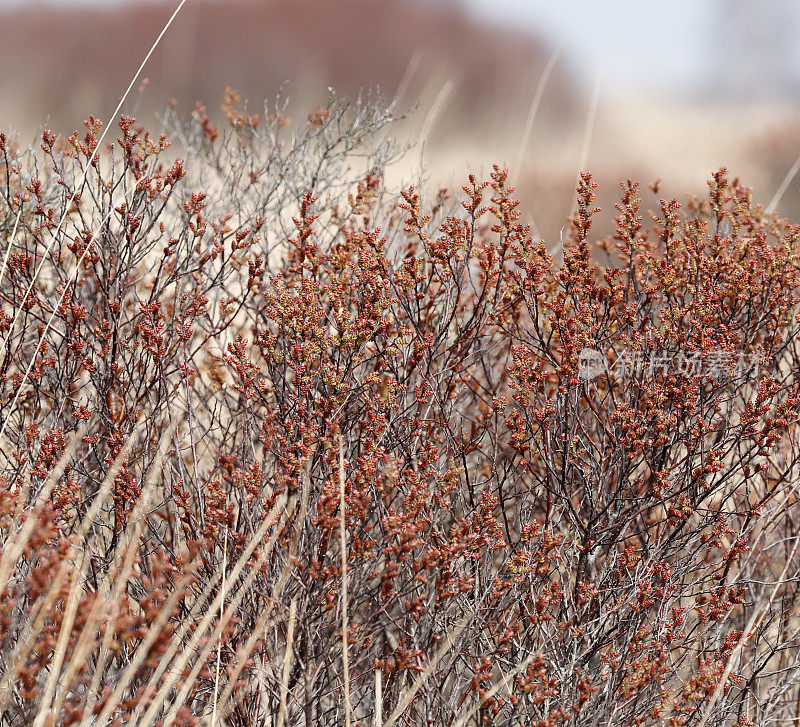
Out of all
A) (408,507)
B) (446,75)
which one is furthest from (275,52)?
(408,507)

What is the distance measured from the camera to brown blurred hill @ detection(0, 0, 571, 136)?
14.0 metres

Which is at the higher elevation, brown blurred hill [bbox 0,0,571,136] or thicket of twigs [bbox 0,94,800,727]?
brown blurred hill [bbox 0,0,571,136]

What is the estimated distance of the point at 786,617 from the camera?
2818mm

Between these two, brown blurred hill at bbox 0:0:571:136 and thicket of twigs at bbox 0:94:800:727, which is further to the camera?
brown blurred hill at bbox 0:0:571:136

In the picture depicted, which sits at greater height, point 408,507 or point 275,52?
point 275,52

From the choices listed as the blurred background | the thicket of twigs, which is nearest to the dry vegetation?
the thicket of twigs

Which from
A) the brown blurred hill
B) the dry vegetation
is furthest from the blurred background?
the dry vegetation

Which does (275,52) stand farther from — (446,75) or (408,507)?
(408,507)

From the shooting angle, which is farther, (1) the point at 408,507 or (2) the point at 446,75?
(2) the point at 446,75

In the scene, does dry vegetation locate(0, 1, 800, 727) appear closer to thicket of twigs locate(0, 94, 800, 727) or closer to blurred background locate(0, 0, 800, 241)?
thicket of twigs locate(0, 94, 800, 727)

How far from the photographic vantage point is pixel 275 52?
1438 centimetres

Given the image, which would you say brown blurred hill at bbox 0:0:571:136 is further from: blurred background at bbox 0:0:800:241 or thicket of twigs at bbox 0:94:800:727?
thicket of twigs at bbox 0:94:800:727

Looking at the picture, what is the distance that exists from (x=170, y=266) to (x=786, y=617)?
2502 millimetres

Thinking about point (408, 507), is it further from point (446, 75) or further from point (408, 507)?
point (446, 75)
